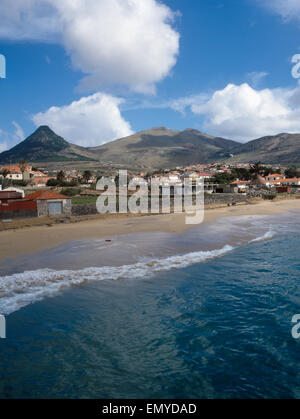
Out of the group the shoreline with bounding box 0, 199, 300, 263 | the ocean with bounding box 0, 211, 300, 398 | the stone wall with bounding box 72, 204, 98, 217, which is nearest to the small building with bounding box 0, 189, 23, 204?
the stone wall with bounding box 72, 204, 98, 217

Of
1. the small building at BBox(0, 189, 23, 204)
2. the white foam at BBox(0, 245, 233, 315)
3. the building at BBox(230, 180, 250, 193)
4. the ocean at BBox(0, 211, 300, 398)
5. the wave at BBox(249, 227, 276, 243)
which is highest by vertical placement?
the building at BBox(230, 180, 250, 193)

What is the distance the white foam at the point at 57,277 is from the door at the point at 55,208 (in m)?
17.7

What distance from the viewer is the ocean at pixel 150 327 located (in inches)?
231

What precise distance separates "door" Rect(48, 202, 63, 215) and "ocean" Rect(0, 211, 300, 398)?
587 inches

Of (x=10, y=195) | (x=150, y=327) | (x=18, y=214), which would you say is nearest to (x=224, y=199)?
(x=10, y=195)

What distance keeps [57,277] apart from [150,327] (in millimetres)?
5583

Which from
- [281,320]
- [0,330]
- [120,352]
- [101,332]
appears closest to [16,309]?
[0,330]

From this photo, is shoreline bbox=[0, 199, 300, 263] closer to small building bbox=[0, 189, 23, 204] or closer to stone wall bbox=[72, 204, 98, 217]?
stone wall bbox=[72, 204, 98, 217]

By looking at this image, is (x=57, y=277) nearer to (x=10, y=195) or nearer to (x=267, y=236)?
(x=267, y=236)

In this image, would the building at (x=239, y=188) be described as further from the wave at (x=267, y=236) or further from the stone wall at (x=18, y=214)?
the stone wall at (x=18, y=214)

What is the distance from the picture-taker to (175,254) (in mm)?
16125

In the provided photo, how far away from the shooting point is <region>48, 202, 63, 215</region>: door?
97.5 feet

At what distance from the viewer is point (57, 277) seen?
39.5 feet

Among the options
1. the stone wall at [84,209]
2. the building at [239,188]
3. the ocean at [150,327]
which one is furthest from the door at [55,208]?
the building at [239,188]
